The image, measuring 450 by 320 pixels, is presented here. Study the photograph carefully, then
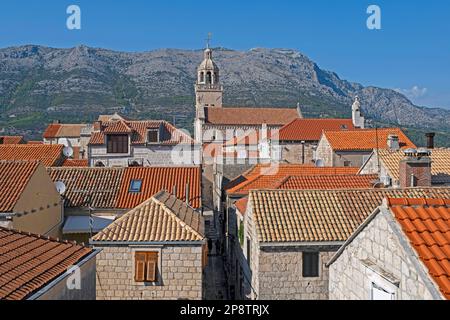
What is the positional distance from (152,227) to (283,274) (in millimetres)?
4471

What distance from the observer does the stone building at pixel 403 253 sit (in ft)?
20.3

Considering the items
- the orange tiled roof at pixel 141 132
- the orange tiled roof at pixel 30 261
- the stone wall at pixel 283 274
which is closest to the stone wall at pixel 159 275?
the stone wall at pixel 283 274

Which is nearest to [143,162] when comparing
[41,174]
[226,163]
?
[226,163]

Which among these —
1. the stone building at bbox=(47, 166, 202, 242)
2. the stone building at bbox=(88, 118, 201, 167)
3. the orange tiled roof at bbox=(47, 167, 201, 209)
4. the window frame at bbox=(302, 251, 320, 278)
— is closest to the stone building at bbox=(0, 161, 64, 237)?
the stone building at bbox=(47, 166, 202, 242)

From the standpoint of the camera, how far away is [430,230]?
265 inches

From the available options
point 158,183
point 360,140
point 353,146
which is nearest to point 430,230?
point 158,183

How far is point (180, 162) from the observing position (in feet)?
132

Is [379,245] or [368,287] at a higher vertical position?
[379,245]

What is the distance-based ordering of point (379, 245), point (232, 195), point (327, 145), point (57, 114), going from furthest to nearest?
point (57, 114) → point (327, 145) → point (232, 195) → point (379, 245)

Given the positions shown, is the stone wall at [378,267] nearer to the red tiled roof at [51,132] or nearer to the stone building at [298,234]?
the stone building at [298,234]

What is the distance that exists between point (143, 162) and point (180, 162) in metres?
3.05

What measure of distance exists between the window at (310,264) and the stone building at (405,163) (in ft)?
23.7

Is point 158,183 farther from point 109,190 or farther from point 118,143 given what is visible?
point 118,143
